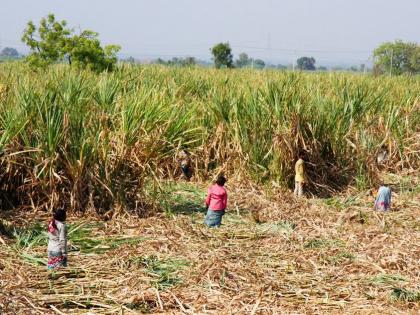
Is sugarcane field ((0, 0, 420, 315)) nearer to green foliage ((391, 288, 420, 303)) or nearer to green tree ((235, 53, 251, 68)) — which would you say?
green foliage ((391, 288, 420, 303))

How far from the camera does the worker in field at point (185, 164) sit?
1050cm

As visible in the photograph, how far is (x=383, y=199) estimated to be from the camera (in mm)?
8625

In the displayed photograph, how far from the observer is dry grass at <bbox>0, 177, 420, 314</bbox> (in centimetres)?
528

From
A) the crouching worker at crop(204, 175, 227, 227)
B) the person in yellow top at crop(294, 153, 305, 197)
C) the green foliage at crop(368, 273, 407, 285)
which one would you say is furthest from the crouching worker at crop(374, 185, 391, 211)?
the green foliage at crop(368, 273, 407, 285)

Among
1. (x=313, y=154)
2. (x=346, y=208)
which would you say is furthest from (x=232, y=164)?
(x=346, y=208)

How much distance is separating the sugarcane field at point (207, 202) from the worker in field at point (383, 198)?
2 cm

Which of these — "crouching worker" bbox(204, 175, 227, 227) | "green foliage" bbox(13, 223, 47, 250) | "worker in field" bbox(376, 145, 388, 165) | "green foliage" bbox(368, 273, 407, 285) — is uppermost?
"worker in field" bbox(376, 145, 388, 165)

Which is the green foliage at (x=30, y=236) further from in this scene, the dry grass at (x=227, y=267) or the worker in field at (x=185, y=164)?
the worker in field at (x=185, y=164)

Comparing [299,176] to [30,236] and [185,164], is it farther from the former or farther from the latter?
[30,236]

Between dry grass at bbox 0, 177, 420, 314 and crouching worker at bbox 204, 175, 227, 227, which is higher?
crouching worker at bbox 204, 175, 227, 227

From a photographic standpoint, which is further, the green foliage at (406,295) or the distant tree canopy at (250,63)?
the distant tree canopy at (250,63)

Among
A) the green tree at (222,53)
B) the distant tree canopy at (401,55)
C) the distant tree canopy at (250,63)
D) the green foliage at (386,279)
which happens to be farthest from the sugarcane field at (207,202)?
the distant tree canopy at (401,55)

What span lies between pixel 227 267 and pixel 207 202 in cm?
190

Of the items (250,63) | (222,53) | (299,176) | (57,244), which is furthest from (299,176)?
(250,63)
